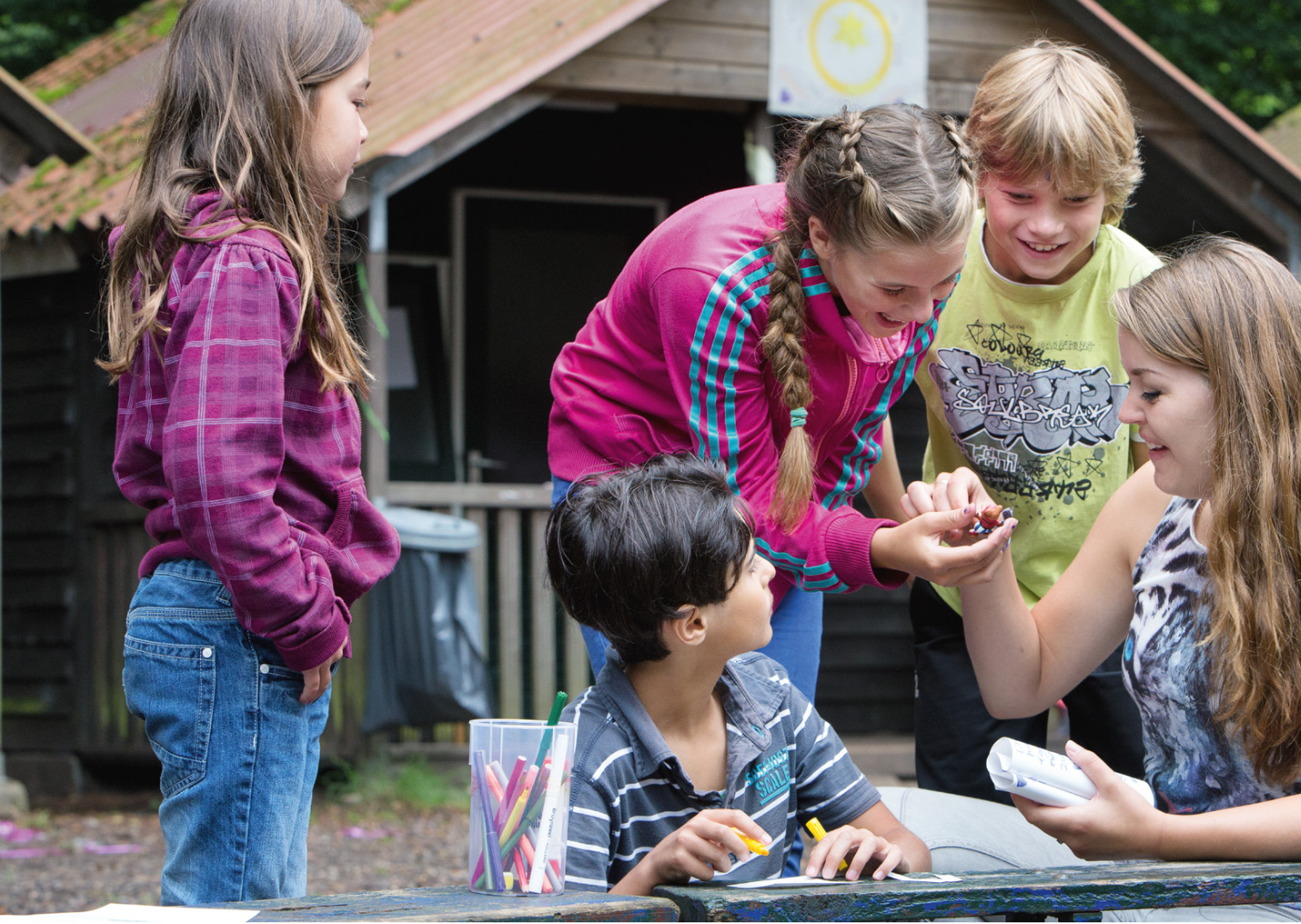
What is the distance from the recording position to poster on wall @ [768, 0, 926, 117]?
5898mm

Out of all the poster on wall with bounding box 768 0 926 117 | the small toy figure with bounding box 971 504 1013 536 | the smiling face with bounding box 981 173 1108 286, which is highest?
the poster on wall with bounding box 768 0 926 117

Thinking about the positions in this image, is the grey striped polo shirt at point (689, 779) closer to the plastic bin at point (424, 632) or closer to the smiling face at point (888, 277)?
the smiling face at point (888, 277)

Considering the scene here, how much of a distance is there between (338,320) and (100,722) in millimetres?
5606

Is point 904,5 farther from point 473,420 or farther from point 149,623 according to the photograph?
point 149,623

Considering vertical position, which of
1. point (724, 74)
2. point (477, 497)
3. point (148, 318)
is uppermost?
point (724, 74)

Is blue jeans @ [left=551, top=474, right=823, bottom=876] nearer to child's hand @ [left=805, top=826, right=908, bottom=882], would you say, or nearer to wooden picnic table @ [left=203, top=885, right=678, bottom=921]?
child's hand @ [left=805, top=826, right=908, bottom=882]

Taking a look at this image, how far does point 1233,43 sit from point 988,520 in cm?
1676

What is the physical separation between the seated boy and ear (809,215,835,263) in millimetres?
409

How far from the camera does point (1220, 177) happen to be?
21.6 feet

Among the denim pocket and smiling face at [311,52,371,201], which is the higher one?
smiling face at [311,52,371,201]

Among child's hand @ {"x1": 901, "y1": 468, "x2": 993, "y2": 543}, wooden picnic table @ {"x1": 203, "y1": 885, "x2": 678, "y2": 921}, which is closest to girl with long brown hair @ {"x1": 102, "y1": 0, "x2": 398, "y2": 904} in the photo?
wooden picnic table @ {"x1": 203, "y1": 885, "x2": 678, "y2": 921}

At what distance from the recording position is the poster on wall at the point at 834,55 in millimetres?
5898

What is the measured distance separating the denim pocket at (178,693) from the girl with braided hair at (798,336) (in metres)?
0.61

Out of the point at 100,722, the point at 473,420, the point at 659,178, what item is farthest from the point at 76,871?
the point at 659,178
